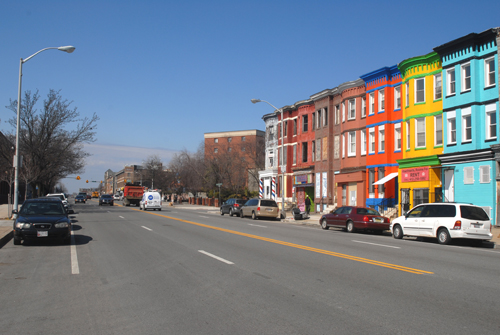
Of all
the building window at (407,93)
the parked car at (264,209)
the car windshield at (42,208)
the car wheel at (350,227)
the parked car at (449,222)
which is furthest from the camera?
the parked car at (264,209)

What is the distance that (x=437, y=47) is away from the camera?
90.5 feet

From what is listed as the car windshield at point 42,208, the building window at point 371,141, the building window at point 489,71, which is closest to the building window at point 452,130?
the building window at point 489,71

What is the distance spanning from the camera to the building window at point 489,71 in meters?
25.0

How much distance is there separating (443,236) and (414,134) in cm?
1380

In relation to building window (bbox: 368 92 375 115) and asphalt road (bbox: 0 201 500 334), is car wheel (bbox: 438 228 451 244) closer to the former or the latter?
asphalt road (bbox: 0 201 500 334)

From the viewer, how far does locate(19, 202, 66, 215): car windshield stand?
50.6 feet

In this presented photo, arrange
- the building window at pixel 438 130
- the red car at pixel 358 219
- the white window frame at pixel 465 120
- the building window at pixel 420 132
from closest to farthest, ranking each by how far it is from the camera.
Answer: the red car at pixel 358 219 < the white window frame at pixel 465 120 < the building window at pixel 438 130 < the building window at pixel 420 132

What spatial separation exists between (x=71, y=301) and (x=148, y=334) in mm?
2424

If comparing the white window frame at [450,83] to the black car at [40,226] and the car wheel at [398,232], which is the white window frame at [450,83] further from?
the black car at [40,226]

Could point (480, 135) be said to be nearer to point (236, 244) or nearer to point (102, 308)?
point (236, 244)

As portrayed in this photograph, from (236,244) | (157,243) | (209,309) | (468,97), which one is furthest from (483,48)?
(209,309)

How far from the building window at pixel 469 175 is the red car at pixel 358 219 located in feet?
21.2

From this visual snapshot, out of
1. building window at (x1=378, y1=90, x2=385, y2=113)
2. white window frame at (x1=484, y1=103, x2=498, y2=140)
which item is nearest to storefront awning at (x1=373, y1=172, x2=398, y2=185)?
building window at (x1=378, y1=90, x2=385, y2=113)

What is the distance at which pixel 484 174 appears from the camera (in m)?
25.0
